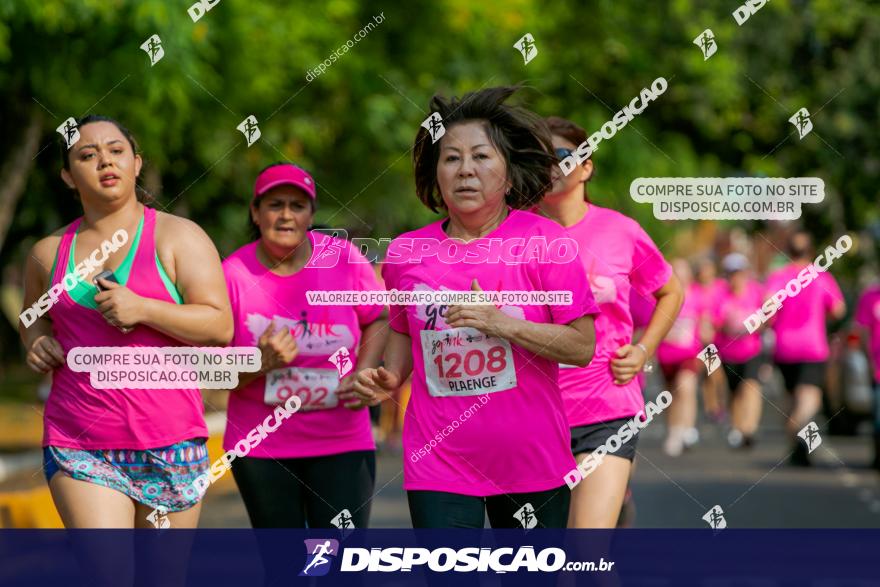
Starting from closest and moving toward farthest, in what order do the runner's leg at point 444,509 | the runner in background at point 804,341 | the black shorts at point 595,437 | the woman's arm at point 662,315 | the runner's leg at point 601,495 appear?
the runner's leg at point 444,509, the runner's leg at point 601,495, the black shorts at point 595,437, the woman's arm at point 662,315, the runner in background at point 804,341

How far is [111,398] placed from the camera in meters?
5.50

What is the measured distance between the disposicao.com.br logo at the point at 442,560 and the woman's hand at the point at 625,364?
2.69 ft

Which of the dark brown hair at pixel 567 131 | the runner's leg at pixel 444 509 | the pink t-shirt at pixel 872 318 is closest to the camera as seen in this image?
the runner's leg at pixel 444 509

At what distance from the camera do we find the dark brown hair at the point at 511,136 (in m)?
5.60

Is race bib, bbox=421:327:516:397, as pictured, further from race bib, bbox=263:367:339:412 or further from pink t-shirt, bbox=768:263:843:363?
pink t-shirt, bbox=768:263:843:363

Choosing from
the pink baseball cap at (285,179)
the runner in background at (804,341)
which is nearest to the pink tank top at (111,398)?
the pink baseball cap at (285,179)

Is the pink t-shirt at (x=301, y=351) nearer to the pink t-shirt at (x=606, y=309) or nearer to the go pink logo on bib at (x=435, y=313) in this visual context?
the pink t-shirt at (x=606, y=309)

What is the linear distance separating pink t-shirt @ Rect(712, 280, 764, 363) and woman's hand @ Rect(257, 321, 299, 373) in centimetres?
1065

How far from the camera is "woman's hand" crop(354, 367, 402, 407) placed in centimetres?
559

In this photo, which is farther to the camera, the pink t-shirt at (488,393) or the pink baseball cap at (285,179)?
the pink baseball cap at (285,179)

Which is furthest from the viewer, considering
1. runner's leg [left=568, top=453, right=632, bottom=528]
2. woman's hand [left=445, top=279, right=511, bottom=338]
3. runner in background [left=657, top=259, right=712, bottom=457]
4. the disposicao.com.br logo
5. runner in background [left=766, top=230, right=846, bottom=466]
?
runner in background [left=657, top=259, right=712, bottom=457]

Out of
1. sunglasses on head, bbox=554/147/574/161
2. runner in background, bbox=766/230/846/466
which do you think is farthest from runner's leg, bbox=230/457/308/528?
runner in background, bbox=766/230/846/466

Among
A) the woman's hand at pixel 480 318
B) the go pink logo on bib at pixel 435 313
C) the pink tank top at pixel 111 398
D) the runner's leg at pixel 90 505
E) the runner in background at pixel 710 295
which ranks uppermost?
the runner in background at pixel 710 295

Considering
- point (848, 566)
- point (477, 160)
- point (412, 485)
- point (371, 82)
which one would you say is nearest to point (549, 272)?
point (477, 160)
